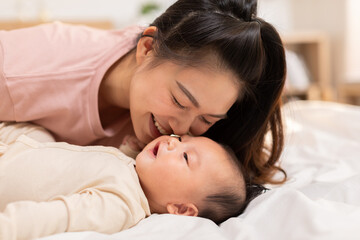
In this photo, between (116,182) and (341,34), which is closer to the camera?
(116,182)

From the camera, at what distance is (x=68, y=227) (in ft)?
2.19

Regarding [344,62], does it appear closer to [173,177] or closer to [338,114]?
[338,114]

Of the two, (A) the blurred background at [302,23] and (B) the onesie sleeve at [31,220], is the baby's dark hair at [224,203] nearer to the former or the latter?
(B) the onesie sleeve at [31,220]

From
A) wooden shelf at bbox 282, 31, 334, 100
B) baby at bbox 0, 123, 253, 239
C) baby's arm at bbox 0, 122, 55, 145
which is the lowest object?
wooden shelf at bbox 282, 31, 334, 100

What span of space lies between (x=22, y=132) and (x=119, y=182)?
1.40 feet

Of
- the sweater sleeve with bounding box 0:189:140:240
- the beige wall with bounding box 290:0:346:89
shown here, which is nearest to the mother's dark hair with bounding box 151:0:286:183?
the sweater sleeve with bounding box 0:189:140:240

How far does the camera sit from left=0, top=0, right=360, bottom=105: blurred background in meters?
2.99

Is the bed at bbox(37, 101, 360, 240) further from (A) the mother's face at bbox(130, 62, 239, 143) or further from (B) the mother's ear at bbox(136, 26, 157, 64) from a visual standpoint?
(B) the mother's ear at bbox(136, 26, 157, 64)

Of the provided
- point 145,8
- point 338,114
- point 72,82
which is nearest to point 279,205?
point 72,82

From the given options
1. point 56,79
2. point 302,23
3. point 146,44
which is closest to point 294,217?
point 146,44

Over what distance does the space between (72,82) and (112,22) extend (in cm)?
229

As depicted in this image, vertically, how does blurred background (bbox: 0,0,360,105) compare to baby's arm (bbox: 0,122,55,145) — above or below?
below

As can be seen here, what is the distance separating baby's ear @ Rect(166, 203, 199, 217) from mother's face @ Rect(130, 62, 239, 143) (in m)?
0.20

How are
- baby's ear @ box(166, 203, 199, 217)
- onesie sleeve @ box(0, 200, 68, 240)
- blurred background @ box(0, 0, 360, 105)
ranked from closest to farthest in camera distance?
onesie sleeve @ box(0, 200, 68, 240), baby's ear @ box(166, 203, 199, 217), blurred background @ box(0, 0, 360, 105)
